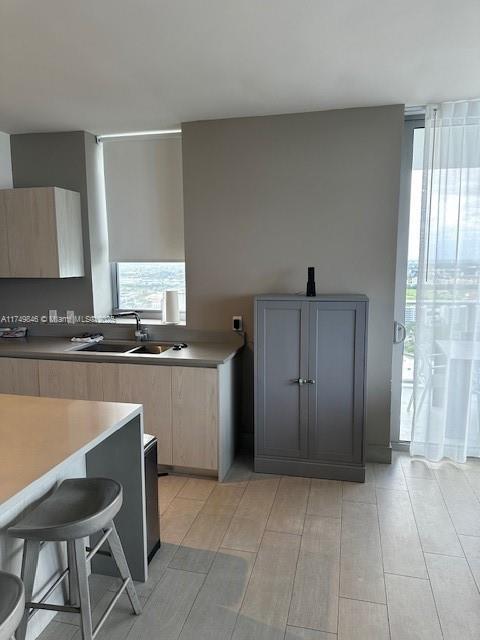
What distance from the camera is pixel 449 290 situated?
10.9ft

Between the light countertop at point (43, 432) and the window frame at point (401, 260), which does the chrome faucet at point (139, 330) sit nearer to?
the light countertop at point (43, 432)

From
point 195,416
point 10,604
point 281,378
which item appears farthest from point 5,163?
point 10,604

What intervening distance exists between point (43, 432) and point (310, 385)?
190 centimetres

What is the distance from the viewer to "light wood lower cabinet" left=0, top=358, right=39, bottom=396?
3422 millimetres

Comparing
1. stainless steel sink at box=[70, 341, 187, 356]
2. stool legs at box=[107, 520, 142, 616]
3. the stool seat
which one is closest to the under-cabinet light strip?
stainless steel sink at box=[70, 341, 187, 356]

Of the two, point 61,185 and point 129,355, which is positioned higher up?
point 61,185

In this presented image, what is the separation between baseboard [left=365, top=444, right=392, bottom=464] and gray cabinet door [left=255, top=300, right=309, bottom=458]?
62 cm

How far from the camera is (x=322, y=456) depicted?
10.6ft

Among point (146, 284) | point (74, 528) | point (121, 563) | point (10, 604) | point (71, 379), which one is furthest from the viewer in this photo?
point (146, 284)

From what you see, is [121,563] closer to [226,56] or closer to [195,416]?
[195,416]

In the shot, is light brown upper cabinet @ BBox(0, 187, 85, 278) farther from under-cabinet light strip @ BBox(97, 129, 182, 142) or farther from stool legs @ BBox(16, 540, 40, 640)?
stool legs @ BBox(16, 540, 40, 640)

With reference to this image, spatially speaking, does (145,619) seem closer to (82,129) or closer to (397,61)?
(397,61)

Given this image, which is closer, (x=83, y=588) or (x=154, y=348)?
(x=83, y=588)

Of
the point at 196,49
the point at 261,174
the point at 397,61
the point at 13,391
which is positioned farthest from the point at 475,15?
the point at 13,391
